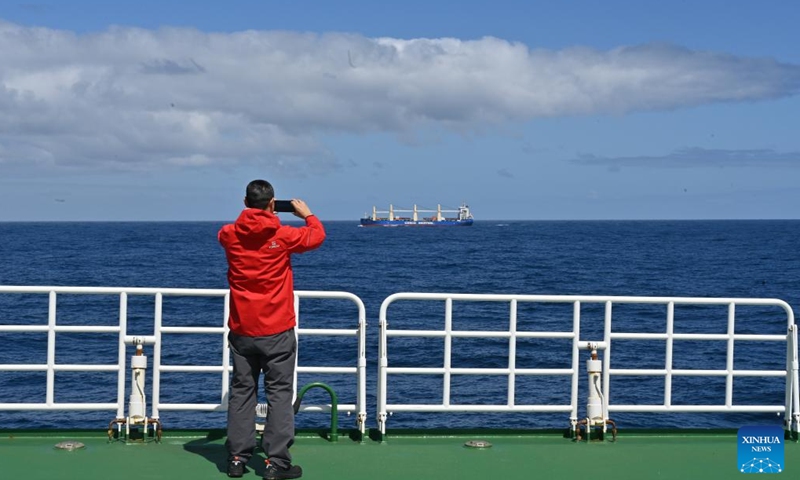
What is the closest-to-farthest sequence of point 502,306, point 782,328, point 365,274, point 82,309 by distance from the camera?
point 782,328 → point 82,309 → point 502,306 → point 365,274

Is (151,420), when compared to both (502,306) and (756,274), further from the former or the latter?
(756,274)

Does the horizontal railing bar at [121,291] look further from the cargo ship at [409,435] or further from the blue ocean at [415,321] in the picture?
the blue ocean at [415,321]

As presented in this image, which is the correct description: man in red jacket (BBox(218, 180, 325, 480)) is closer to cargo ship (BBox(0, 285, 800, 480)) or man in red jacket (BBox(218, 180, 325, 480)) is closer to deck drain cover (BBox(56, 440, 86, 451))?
cargo ship (BBox(0, 285, 800, 480))

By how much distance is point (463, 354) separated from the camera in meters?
27.2

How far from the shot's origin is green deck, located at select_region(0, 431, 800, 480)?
6.48 metres

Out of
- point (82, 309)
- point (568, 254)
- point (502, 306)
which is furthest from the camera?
point (568, 254)

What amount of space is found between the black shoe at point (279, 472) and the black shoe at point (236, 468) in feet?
A: 0.59

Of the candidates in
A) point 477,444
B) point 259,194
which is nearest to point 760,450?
Result: point 477,444

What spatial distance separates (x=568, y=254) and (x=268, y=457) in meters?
91.4

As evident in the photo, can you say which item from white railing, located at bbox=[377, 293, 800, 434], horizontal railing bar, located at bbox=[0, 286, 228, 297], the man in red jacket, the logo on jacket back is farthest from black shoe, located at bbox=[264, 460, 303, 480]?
the logo on jacket back

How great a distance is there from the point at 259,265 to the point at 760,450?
377cm

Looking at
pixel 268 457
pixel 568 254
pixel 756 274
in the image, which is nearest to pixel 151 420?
pixel 268 457

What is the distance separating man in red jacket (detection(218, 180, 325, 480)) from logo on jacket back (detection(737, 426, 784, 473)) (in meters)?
3.17

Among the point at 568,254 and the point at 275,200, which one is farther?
the point at 568,254
